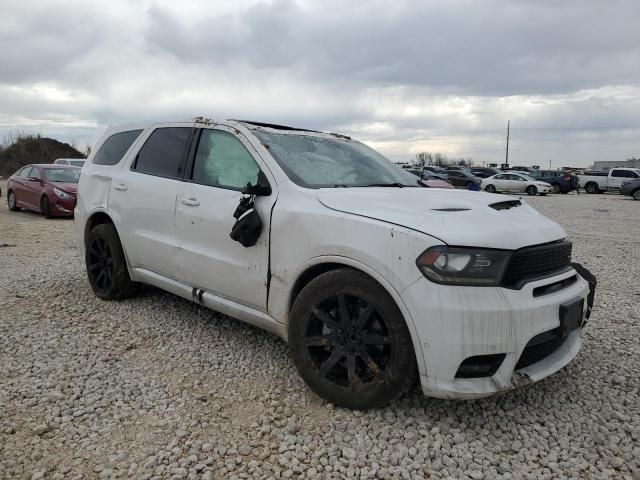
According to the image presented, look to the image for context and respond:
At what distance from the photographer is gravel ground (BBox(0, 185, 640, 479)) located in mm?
2412

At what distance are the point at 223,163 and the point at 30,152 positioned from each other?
53.3m

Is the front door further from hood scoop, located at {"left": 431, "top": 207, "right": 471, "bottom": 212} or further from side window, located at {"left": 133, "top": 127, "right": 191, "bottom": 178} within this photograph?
hood scoop, located at {"left": 431, "top": 207, "right": 471, "bottom": 212}

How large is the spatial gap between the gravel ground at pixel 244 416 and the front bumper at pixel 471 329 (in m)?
0.35

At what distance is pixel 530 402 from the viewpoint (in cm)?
301

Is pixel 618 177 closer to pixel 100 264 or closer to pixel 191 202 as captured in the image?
pixel 100 264

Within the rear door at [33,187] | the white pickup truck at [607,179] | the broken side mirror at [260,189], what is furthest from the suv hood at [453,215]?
the white pickup truck at [607,179]

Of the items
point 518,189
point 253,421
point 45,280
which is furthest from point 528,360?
point 518,189

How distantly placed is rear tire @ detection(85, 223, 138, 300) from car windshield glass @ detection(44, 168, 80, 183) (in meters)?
9.33

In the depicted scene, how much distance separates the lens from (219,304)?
3592mm

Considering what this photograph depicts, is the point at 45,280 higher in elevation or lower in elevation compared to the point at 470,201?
lower

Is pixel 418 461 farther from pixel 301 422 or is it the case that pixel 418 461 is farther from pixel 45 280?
pixel 45 280

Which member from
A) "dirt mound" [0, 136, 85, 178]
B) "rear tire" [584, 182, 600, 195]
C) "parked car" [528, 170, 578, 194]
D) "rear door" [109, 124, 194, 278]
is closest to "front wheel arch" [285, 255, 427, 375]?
"rear door" [109, 124, 194, 278]

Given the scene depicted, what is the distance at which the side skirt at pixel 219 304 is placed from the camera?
327 cm

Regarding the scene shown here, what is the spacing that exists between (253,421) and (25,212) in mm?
14971
